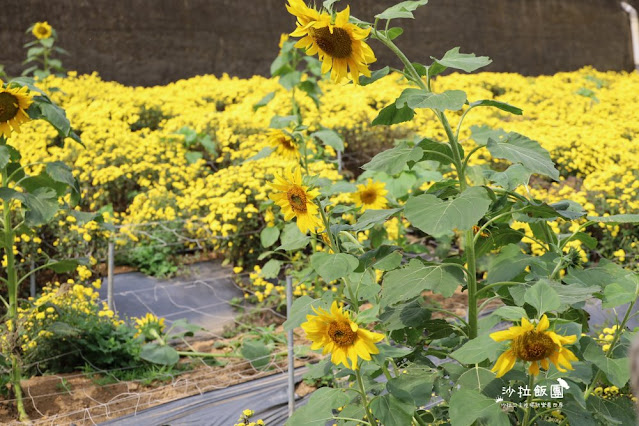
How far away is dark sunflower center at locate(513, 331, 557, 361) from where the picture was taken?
5.30 ft

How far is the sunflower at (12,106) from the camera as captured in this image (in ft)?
9.41

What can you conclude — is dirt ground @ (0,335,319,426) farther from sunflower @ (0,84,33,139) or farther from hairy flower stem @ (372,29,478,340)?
hairy flower stem @ (372,29,478,340)

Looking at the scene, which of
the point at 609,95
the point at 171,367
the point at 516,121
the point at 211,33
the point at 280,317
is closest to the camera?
the point at 171,367

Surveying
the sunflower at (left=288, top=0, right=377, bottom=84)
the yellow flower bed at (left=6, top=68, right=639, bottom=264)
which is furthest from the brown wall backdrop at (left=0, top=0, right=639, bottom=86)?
the sunflower at (left=288, top=0, right=377, bottom=84)

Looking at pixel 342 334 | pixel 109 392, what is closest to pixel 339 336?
pixel 342 334

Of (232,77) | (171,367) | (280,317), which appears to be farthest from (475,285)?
(232,77)

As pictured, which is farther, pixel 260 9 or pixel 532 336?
pixel 260 9

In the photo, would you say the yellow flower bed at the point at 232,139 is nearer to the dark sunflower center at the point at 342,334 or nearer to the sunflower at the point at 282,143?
the sunflower at the point at 282,143

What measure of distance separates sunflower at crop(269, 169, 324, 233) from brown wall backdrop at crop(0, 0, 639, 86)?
8283 millimetres

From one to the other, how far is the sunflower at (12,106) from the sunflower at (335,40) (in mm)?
1469

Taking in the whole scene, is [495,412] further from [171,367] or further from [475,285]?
[171,367]

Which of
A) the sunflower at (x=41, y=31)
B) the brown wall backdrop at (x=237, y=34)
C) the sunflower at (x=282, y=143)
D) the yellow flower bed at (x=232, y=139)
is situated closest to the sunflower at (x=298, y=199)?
the sunflower at (x=282, y=143)

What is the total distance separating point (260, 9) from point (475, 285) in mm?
9689

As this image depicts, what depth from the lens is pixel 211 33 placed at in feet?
35.1
